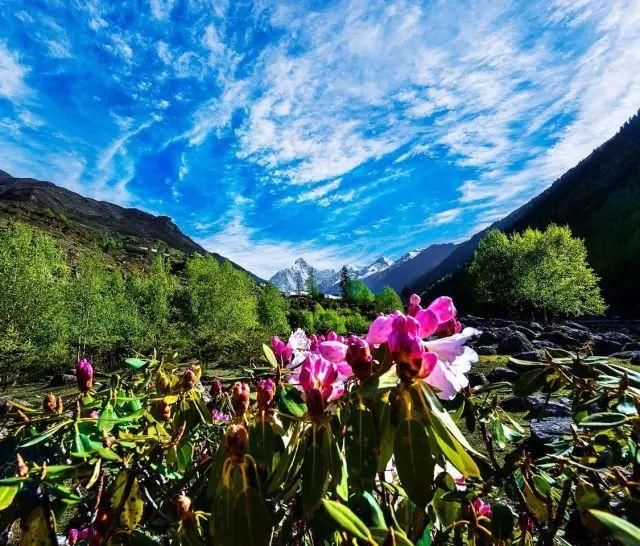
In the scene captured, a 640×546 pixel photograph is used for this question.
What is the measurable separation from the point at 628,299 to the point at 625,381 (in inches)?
2714

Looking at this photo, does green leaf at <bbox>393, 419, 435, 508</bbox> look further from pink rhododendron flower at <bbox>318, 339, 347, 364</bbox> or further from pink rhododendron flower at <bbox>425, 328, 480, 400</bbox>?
pink rhododendron flower at <bbox>318, 339, 347, 364</bbox>

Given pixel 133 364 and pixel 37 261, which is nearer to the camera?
pixel 133 364

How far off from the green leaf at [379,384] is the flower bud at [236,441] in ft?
0.90

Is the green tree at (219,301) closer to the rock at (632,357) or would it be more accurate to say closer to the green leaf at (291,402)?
the rock at (632,357)

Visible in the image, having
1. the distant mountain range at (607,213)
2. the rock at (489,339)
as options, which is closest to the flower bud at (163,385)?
the rock at (489,339)

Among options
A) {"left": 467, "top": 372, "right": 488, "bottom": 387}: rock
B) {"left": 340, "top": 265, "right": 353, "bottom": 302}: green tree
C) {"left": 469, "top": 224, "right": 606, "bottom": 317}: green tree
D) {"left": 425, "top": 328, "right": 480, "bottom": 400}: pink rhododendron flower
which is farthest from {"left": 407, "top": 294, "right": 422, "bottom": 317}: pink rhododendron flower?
{"left": 340, "top": 265, "right": 353, "bottom": 302}: green tree

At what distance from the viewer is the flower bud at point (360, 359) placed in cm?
92

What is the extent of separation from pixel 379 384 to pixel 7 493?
84cm

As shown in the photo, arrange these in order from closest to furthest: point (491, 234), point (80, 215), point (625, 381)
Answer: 1. point (625, 381)
2. point (491, 234)
3. point (80, 215)

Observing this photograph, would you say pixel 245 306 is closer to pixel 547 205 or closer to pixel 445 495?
pixel 445 495

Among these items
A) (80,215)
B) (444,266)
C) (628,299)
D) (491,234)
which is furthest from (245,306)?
(444,266)

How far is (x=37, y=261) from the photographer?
2389cm

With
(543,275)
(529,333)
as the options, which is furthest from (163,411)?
(543,275)

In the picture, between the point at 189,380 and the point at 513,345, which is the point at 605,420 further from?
the point at 513,345
